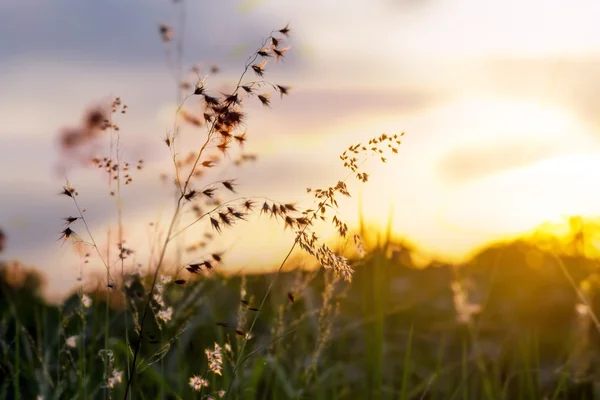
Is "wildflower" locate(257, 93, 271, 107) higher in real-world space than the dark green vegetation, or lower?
higher

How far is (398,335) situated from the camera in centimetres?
346

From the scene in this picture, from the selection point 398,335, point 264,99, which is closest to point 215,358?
point 264,99

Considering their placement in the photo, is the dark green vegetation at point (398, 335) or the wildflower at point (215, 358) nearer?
the wildflower at point (215, 358)

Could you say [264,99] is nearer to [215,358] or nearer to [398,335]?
[215,358]

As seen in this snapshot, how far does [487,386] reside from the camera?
2.95 m

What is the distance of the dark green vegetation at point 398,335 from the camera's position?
311 centimetres

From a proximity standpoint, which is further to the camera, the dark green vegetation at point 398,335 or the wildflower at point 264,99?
the dark green vegetation at point 398,335

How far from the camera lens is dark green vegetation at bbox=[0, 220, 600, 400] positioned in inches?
122

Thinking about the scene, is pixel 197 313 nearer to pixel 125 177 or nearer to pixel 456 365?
pixel 456 365

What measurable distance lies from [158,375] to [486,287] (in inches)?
66.0

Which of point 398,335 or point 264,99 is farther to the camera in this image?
point 398,335

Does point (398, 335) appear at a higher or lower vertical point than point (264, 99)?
lower

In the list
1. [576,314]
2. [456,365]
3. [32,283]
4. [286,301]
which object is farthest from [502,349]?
→ [32,283]

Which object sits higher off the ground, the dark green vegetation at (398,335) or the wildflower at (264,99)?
the wildflower at (264,99)
